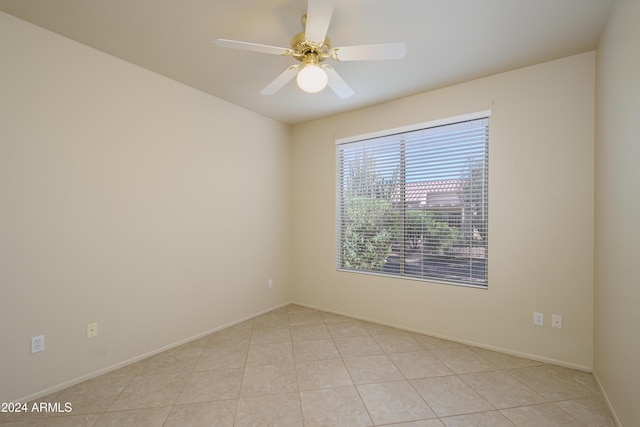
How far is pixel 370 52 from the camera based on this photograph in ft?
5.73

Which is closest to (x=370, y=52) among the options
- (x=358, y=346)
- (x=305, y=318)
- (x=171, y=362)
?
(x=358, y=346)

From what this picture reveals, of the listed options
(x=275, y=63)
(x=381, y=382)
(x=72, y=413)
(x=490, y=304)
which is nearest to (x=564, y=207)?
(x=490, y=304)

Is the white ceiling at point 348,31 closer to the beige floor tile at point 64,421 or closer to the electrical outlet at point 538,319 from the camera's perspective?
the electrical outlet at point 538,319

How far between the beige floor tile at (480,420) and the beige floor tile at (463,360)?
0.51 m

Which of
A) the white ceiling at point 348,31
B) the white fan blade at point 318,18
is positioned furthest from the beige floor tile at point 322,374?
the white ceiling at point 348,31

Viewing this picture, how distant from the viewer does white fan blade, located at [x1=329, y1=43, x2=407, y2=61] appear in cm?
167

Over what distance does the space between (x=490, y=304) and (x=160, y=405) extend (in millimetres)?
2815

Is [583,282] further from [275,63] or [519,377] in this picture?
[275,63]

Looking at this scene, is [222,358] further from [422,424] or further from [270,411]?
[422,424]

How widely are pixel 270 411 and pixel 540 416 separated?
169 cm

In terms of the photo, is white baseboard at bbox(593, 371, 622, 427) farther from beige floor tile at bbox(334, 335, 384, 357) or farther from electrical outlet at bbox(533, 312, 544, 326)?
beige floor tile at bbox(334, 335, 384, 357)

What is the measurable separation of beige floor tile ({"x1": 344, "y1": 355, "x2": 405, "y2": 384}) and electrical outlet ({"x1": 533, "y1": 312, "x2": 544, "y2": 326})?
129 centimetres

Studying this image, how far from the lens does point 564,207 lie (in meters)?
2.40

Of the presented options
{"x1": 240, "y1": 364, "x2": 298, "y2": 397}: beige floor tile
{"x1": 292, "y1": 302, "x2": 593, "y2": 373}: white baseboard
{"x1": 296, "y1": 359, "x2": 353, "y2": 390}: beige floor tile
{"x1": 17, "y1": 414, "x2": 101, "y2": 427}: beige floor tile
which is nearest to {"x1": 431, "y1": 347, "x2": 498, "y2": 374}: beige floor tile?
{"x1": 292, "y1": 302, "x2": 593, "y2": 373}: white baseboard
